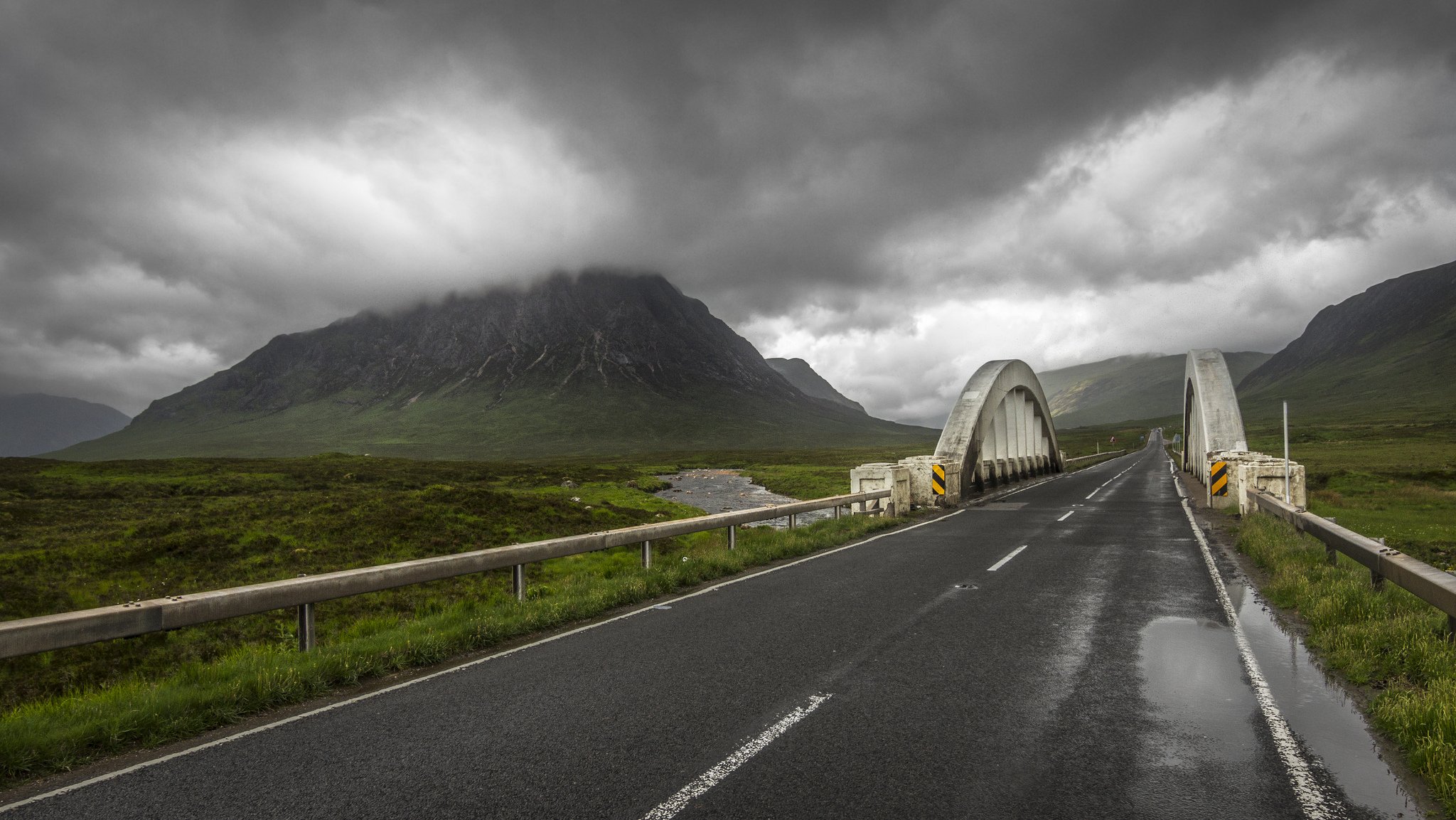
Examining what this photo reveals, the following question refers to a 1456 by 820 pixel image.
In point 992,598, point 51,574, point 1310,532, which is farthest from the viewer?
point 51,574

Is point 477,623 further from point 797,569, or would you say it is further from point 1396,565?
point 1396,565

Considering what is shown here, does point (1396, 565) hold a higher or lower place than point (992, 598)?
higher

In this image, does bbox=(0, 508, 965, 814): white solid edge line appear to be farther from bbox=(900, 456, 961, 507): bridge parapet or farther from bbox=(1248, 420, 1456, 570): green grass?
bbox=(1248, 420, 1456, 570): green grass

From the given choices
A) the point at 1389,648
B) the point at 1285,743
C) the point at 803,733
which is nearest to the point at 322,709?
the point at 803,733

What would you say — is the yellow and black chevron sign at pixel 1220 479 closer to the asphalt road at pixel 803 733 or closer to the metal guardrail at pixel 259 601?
the asphalt road at pixel 803 733

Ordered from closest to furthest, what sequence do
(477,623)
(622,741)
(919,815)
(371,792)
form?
(919,815), (371,792), (622,741), (477,623)

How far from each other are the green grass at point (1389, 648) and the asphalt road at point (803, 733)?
63cm

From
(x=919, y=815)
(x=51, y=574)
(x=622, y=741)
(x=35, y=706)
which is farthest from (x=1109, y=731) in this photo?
(x=51, y=574)

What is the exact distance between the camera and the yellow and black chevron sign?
21859 millimetres

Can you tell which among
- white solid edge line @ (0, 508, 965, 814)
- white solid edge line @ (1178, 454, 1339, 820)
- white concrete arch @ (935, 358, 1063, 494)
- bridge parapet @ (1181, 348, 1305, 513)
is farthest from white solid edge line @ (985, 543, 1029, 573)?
white concrete arch @ (935, 358, 1063, 494)

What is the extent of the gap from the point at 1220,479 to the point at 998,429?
1263cm

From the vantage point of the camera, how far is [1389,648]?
6.42 m

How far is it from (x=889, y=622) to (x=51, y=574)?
18911 mm

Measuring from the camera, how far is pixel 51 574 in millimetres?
16328
